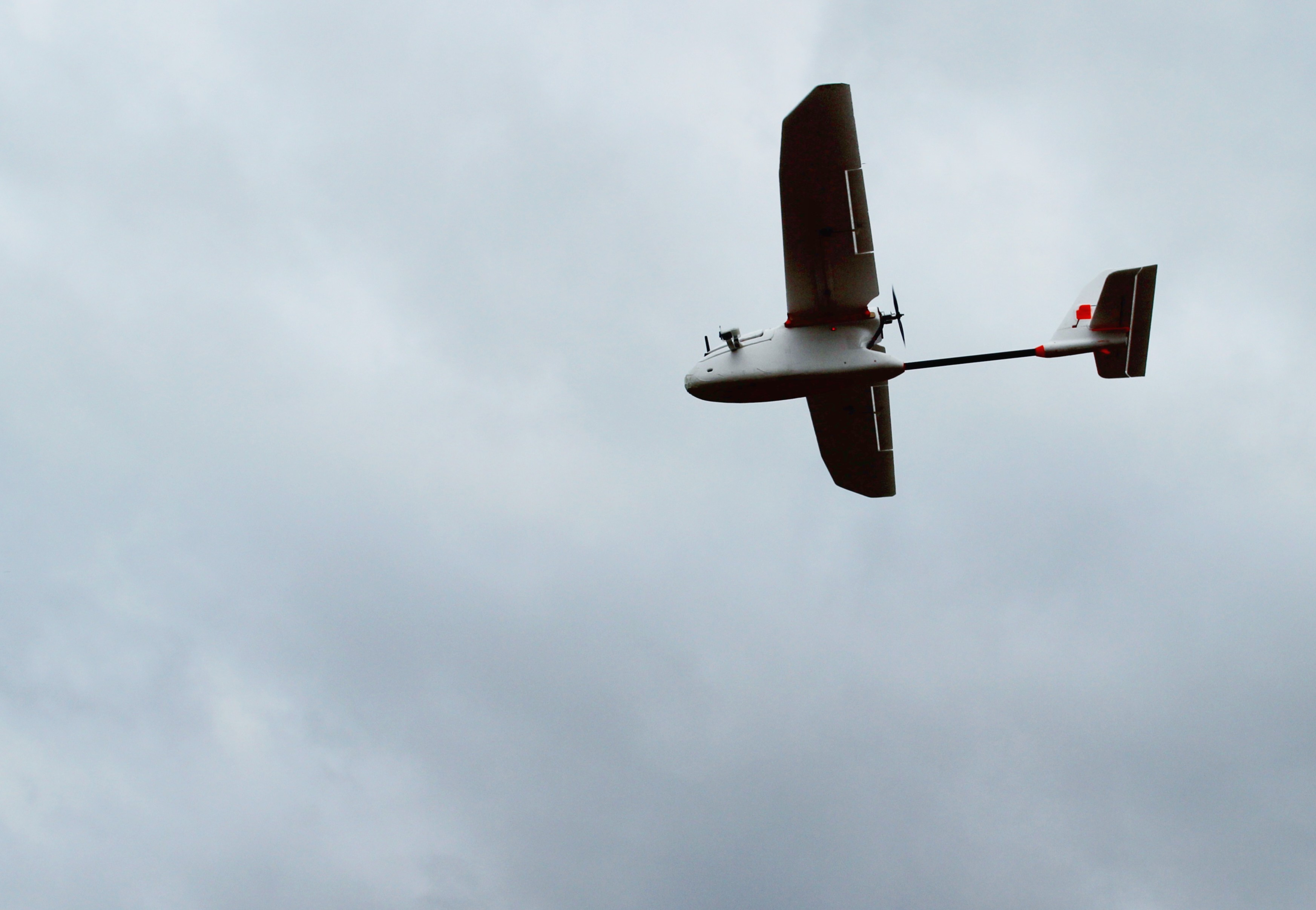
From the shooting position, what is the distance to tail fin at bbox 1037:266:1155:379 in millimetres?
33906

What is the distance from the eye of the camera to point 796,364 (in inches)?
1350

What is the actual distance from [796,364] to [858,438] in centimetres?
522

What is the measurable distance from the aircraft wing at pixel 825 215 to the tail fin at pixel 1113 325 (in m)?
6.67

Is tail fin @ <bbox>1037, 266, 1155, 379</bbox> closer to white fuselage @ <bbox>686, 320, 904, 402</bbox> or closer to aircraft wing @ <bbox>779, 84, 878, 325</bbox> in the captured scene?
white fuselage @ <bbox>686, 320, 904, 402</bbox>

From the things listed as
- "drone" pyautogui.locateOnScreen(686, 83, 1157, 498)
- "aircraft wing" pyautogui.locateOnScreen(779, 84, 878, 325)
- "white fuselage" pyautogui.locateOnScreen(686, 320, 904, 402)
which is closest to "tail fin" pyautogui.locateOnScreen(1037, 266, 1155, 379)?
"drone" pyautogui.locateOnScreen(686, 83, 1157, 498)

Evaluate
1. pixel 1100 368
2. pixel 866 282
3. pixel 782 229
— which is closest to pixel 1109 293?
pixel 1100 368

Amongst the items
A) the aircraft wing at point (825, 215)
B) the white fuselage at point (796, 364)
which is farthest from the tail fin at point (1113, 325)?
the aircraft wing at point (825, 215)

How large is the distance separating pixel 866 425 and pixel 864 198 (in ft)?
31.8

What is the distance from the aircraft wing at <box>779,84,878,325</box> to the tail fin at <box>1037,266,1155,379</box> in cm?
667

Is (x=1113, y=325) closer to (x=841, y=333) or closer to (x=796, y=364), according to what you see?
(x=841, y=333)

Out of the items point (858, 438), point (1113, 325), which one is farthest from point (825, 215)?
point (1113, 325)

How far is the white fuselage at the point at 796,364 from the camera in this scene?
34000 millimetres

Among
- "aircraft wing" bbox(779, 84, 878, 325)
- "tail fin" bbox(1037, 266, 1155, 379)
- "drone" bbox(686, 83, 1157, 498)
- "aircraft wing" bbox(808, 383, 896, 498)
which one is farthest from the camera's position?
"aircraft wing" bbox(808, 383, 896, 498)

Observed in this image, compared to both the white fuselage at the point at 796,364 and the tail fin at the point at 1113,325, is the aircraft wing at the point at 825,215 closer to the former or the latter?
the white fuselage at the point at 796,364
